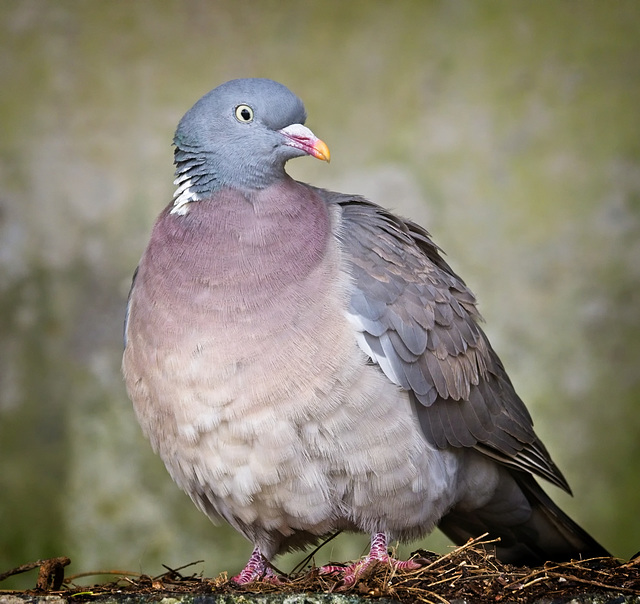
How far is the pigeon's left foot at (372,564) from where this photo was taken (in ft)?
10.3

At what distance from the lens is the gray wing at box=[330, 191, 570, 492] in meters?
3.40

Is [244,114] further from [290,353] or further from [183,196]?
[290,353]

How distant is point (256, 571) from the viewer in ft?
12.2

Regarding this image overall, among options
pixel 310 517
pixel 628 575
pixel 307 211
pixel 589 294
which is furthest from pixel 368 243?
pixel 589 294

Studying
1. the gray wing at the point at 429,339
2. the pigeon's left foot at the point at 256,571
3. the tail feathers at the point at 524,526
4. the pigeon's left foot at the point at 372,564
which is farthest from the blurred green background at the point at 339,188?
the pigeon's left foot at the point at 372,564

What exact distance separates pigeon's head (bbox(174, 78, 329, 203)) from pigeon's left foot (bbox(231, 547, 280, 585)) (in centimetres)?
140

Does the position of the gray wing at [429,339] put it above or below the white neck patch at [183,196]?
below

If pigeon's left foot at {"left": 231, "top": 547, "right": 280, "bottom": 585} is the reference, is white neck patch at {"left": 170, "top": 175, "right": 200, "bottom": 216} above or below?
above

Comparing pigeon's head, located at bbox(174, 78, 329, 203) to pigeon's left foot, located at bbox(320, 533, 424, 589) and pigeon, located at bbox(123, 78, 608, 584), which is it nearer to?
pigeon, located at bbox(123, 78, 608, 584)

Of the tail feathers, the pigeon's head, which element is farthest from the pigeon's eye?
the tail feathers

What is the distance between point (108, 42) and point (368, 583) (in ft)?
12.0

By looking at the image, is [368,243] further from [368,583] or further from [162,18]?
[162,18]

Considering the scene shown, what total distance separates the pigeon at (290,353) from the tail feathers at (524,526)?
299mm

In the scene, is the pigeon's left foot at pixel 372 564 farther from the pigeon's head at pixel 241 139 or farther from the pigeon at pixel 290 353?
the pigeon's head at pixel 241 139
